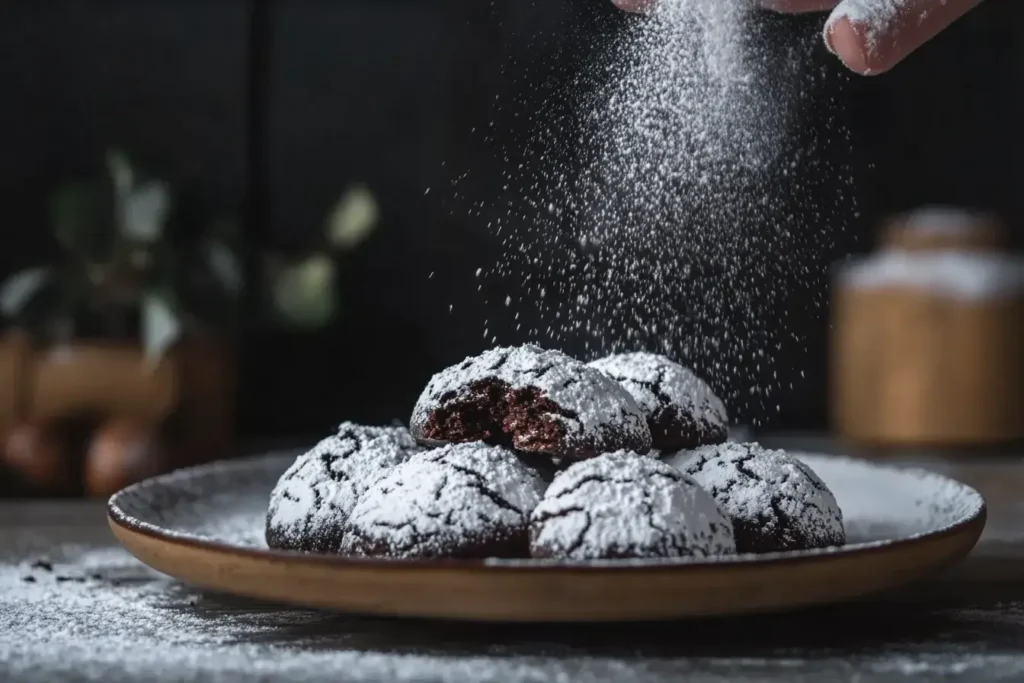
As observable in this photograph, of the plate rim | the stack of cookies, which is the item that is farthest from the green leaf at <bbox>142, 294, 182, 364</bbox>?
the plate rim

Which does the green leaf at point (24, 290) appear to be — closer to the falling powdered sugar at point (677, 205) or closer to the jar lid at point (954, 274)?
the falling powdered sugar at point (677, 205)

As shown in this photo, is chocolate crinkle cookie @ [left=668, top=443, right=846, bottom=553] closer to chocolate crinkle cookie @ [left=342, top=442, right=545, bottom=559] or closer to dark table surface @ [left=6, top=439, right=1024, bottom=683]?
dark table surface @ [left=6, top=439, right=1024, bottom=683]

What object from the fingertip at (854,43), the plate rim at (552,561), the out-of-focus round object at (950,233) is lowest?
the plate rim at (552,561)

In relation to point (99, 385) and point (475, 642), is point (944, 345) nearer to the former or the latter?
point (99, 385)

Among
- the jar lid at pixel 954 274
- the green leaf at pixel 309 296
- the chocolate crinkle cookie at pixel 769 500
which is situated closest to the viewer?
the chocolate crinkle cookie at pixel 769 500

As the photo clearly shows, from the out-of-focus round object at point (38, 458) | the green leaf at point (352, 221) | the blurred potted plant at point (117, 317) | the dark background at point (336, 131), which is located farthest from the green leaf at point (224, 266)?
the dark background at point (336, 131)

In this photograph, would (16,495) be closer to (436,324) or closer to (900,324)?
(436,324)

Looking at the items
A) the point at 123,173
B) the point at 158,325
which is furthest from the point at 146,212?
the point at 158,325
